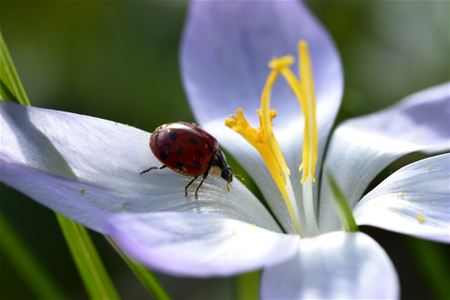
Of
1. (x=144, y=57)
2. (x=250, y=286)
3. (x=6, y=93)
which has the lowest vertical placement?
(x=250, y=286)

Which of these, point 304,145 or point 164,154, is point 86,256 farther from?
point 304,145

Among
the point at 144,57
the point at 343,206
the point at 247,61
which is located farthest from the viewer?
the point at 144,57

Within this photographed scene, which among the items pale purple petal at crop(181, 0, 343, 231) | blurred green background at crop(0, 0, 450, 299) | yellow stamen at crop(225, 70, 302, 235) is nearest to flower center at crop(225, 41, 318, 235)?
yellow stamen at crop(225, 70, 302, 235)

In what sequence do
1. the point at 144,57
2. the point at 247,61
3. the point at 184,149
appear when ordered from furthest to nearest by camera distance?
1. the point at 144,57
2. the point at 247,61
3. the point at 184,149

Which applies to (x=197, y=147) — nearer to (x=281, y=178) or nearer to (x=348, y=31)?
(x=281, y=178)

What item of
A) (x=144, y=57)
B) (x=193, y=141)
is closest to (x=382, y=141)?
(x=193, y=141)

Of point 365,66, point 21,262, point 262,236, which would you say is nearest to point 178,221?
point 262,236
